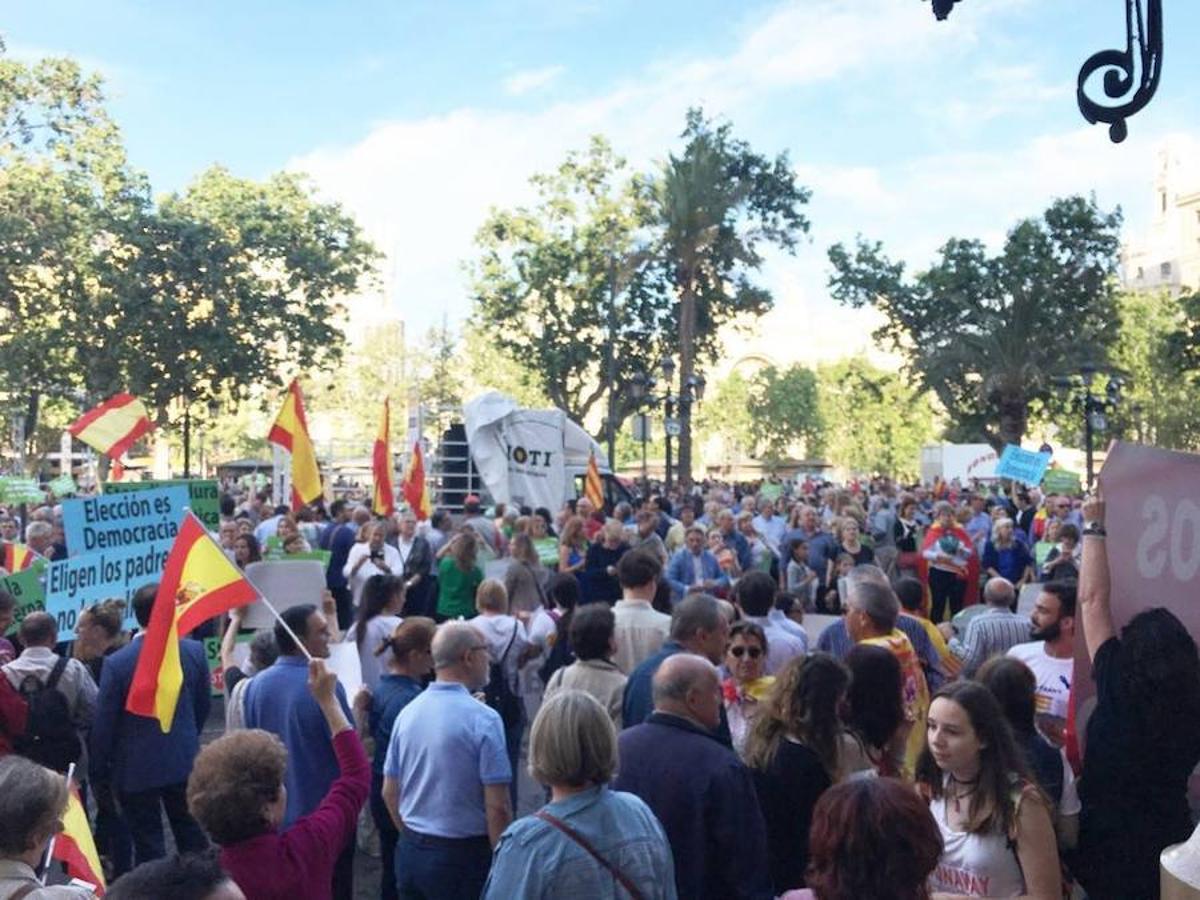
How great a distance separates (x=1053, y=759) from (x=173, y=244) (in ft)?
110

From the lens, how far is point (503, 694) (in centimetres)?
754

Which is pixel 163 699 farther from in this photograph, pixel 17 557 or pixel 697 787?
pixel 17 557

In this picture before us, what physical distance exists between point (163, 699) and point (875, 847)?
3.64 meters

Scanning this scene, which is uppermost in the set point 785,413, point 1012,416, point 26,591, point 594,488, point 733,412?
point 733,412

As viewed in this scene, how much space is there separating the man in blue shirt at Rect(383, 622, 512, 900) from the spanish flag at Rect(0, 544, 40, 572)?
23.9 feet

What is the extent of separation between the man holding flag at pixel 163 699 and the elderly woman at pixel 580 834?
2.28m

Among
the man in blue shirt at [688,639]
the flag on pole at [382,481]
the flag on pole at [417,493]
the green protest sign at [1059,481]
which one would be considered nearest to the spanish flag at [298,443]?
the flag on pole at [382,481]

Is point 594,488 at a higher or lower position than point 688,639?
higher

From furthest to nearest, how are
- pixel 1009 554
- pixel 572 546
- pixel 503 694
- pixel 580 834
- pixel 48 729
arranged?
pixel 1009 554 < pixel 572 546 < pixel 503 694 < pixel 48 729 < pixel 580 834

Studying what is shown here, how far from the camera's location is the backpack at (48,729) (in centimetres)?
612

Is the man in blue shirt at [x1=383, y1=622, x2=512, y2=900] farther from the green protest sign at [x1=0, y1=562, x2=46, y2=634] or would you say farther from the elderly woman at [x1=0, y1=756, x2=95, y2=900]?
the green protest sign at [x1=0, y1=562, x2=46, y2=634]

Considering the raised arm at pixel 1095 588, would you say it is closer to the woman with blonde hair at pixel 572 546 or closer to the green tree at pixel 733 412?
the woman with blonde hair at pixel 572 546

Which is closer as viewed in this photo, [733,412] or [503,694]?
[503,694]

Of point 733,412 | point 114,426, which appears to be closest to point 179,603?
point 114,426
